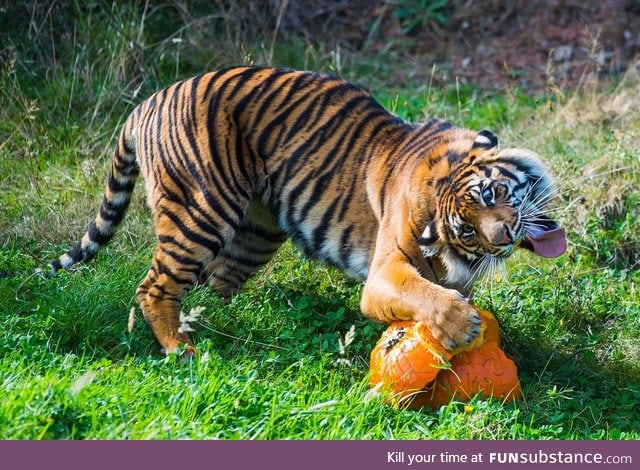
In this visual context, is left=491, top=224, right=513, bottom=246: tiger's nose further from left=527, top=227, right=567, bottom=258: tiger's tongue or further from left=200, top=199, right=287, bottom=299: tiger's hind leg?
left=200, top=199, right=287, bottom=299: tiger's hind leg

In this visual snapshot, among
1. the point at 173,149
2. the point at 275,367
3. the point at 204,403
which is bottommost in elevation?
the point at 275,367

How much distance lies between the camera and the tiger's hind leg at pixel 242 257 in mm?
5910

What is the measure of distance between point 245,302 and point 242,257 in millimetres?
385

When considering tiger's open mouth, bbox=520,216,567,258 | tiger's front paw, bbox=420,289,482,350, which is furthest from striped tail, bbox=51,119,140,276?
tiger's open mouth, bbox=520,216,567,258

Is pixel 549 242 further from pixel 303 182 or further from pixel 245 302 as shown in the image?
pixel 245 302

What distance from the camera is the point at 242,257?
Answer: 233 inches

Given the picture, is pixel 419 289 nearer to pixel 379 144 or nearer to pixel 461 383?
pixel 461 383

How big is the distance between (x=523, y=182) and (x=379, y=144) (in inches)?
38.0

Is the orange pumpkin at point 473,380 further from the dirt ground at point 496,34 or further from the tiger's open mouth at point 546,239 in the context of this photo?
the dirt ground at point 496,34

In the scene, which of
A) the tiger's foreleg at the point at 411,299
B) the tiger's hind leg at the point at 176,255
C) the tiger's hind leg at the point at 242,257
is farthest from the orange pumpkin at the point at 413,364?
the tiger's hind leg at the point at 242,257

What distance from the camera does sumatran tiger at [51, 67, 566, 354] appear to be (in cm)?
487
